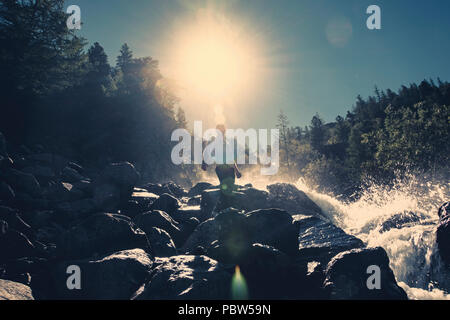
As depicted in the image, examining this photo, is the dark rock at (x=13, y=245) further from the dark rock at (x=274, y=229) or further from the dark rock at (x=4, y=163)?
the dark rock at (x=274, y=229)

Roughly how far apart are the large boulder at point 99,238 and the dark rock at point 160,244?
490mm

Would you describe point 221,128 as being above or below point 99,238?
above

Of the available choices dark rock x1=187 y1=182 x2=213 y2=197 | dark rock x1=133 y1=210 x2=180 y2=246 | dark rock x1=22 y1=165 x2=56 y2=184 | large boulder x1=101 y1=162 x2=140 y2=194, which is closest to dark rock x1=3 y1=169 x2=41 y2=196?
dark rock x1=22 y1=165 x2=56 y2=184

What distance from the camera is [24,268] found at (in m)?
6.43

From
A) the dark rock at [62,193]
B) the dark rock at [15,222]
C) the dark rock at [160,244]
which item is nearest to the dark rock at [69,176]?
the dark rock at [62,193]

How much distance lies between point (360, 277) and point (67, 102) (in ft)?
134

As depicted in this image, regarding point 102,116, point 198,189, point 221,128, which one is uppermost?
point 102,116

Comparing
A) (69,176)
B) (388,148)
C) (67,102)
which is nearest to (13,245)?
(69,176)

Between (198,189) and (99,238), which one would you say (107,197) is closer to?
(99,238)

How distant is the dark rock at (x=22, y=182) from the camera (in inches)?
425

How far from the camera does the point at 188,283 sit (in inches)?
208

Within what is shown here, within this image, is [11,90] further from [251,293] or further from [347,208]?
[347,208]

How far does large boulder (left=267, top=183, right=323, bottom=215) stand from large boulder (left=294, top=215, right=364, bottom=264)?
17.5 ft

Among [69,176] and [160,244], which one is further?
[69,176]
